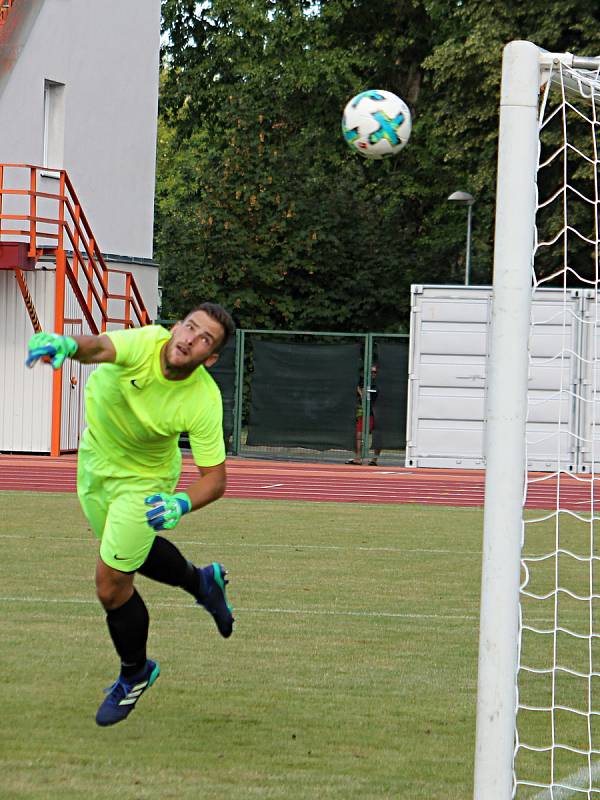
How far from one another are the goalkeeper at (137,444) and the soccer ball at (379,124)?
22.7 ft

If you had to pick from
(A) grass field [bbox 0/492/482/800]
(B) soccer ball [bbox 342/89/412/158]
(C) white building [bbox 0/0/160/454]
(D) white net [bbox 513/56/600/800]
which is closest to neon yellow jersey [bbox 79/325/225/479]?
(A) grass field [bbox 0/492/482/800]

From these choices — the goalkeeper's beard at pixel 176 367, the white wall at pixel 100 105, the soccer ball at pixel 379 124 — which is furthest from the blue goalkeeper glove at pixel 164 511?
the white wall at pixel 100 105

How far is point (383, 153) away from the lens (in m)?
12.7

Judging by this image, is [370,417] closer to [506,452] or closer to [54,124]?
[54,124]

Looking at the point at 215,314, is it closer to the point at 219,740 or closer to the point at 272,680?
the point at 219,740

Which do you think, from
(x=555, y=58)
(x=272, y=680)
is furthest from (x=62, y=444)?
(x=555, y=58)

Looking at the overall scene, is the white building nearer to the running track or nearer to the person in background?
the running track

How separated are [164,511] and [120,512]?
2.10ft

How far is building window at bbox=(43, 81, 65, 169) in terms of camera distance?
82.7 feet

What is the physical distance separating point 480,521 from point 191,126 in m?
26.6

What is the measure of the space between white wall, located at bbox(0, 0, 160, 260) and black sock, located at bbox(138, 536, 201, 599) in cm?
1879

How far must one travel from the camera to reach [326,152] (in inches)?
1483

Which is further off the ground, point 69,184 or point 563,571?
point 69,184

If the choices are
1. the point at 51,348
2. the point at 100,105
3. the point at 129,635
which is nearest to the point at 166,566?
the point at 129,635
